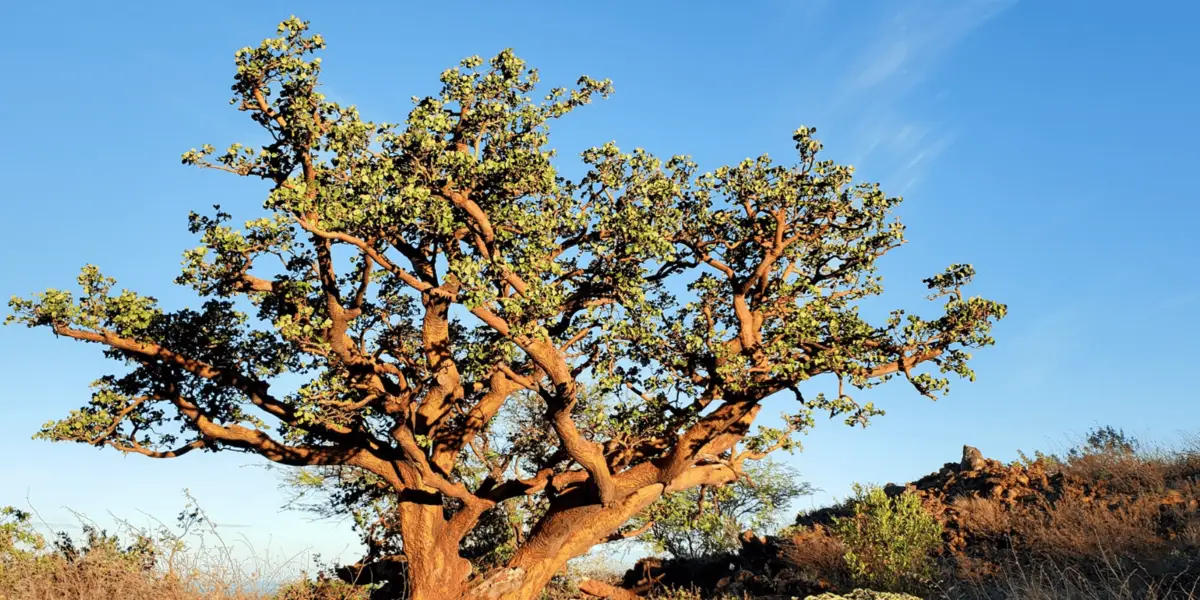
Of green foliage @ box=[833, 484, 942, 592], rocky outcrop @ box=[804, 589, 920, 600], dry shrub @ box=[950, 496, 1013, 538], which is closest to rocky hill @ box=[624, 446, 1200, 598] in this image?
dry shrub @ box=[950, 496, 1013, 538]

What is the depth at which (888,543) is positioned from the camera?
17562 mm

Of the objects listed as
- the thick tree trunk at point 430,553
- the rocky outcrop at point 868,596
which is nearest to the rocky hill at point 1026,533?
the rocky outcrop at point 868,596

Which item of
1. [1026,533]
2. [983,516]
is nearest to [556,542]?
[1026,533]

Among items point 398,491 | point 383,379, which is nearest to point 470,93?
point 383,379

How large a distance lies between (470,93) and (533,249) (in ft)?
13.9

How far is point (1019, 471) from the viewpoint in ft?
82.2

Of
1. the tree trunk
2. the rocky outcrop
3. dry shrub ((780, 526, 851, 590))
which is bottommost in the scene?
the rocky outcrop

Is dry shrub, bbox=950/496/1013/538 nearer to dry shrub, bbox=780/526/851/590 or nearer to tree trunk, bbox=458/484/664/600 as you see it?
dry shrub, bbox=780/526/851/590

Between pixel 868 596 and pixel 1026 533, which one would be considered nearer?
pixel 868 596

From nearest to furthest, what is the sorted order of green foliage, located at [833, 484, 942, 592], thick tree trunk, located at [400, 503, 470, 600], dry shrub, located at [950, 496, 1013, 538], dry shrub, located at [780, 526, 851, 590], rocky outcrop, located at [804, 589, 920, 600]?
rocky outcrop, located at [804, 589, 920, 600] < green foliage, located at [833, 484, 942, 592] < thick tree trunk, located at [400, 503, 470, 600] < dry shrub, located at [780, 526, 851, 590] < dry shrub, located at [950, 496, 1013, 538]

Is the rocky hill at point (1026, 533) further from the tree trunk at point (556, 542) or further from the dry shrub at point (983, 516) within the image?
the tree trunk at point (556, 542)

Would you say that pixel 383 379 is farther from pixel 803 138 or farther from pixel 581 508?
pixel 803 138

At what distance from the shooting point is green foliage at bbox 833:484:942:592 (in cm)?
1705

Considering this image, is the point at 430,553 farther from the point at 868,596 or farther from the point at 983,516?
the point at 983,516
